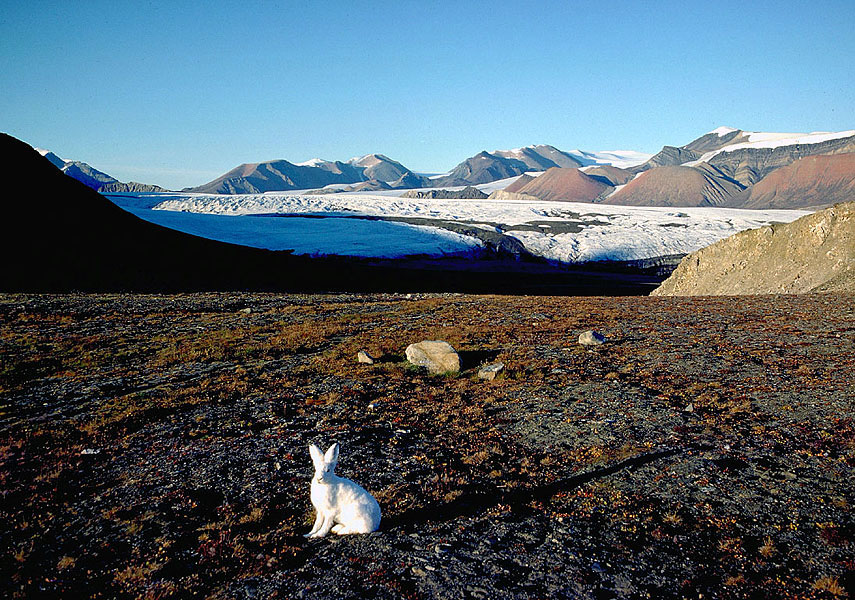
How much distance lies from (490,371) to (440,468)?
275 inches

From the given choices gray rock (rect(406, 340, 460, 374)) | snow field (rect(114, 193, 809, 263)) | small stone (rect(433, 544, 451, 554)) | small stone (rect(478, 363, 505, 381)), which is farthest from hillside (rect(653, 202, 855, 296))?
snow field (rect(114, 193, 809, 263))

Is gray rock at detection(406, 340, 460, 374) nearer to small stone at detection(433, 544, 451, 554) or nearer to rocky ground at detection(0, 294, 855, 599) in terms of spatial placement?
rocky ground at detection(0, 294, 855, 599)

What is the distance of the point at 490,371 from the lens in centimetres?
1730

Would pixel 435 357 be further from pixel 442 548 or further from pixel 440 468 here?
pixel 442 548

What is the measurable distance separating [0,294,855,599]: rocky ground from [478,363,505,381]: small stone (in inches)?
15.1

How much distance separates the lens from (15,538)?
8.19 m

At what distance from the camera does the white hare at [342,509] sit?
7629 mm

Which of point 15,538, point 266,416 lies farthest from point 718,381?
point 15,538

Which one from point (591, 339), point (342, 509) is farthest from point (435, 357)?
point (342, 509)

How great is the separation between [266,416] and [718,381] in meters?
13.6

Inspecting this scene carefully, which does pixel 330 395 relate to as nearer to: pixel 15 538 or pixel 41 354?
pixel 15 538

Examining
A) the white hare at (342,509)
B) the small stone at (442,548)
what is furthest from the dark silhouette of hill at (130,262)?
the small stone at (442,548)

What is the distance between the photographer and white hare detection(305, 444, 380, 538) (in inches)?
300

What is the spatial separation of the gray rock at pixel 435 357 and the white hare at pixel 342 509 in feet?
33.2
